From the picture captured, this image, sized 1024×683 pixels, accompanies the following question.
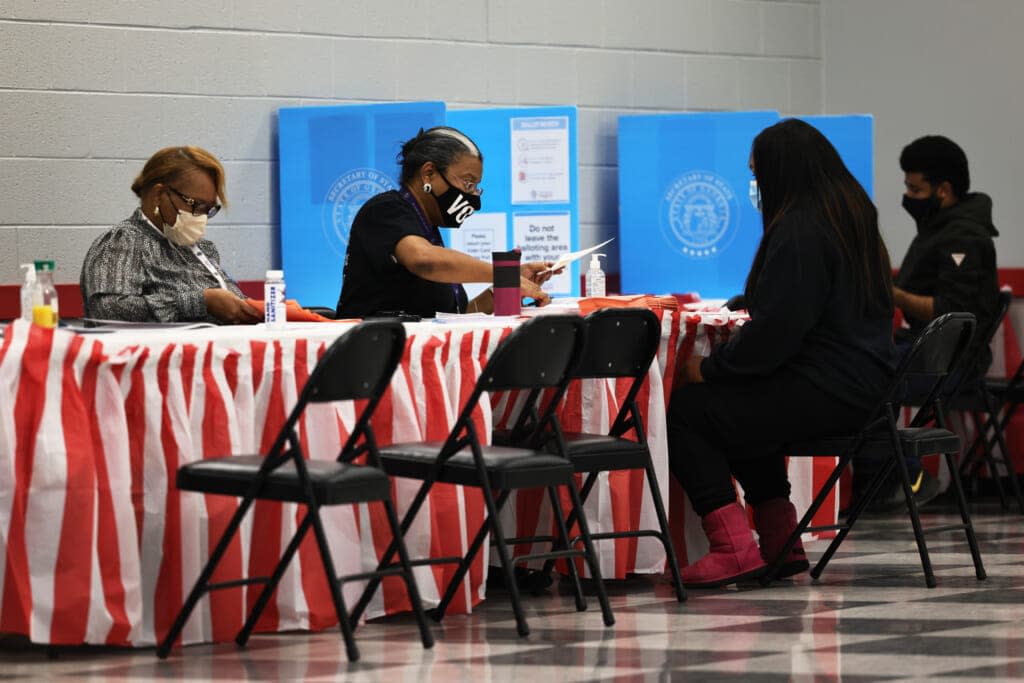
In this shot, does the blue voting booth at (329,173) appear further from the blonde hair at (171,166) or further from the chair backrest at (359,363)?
the chair backrest at (359,363)

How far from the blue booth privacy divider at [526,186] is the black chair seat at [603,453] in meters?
2.38

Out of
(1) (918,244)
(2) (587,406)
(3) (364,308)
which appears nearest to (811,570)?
(2) (587,406)

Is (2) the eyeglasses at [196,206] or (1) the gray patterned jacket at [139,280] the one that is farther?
(2) the eyeglasses at [196,206]

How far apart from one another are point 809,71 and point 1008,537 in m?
2.97

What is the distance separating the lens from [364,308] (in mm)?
4543

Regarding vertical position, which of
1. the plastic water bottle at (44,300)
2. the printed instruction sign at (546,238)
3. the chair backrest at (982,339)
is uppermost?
the printed instruction sign at (546,238)

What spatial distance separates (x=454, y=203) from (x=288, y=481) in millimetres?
1473

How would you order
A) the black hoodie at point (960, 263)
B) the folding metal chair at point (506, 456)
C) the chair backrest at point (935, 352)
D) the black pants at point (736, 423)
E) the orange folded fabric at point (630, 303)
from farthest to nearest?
the black hoodie at point (960, 263), the orange folded fabric at point (630, 303), the black pants at point (736, 423), the chair backrest at point (935, 352), the folding metal chair at point (506, 456)

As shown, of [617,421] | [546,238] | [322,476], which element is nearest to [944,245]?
[546,238]

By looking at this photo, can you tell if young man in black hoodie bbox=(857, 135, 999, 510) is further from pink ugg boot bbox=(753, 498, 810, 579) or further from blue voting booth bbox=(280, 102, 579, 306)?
blue voting booth bbox=(280, 102, 579, 306)

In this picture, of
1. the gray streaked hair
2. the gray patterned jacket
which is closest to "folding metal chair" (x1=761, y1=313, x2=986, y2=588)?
the gray streaked hair

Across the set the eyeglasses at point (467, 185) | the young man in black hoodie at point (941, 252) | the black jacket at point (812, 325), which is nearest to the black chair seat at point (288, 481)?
the black jacket at point (812, 325)

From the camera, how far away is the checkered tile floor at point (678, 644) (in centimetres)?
328

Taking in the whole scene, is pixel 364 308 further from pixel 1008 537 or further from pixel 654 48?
pixel 654 48
